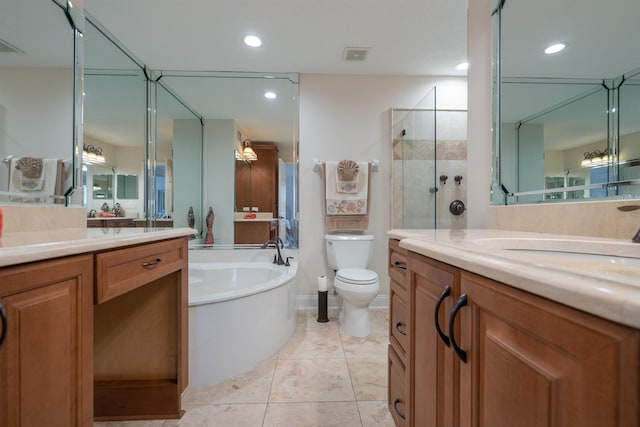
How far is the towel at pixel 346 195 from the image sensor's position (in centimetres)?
246

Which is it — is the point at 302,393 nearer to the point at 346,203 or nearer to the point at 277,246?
the point at 277,246

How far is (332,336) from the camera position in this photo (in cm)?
204

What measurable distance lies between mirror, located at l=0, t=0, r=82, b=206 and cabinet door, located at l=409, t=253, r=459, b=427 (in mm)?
1612

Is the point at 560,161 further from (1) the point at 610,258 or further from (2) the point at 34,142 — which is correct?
(2) the point at 34,142

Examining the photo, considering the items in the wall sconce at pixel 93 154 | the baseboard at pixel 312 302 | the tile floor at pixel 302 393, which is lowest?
the tile floor at pixel 302 393

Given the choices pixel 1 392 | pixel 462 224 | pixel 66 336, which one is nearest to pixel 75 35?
pixel 66 336

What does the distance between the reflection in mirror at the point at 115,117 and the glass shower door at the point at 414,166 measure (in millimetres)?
2462

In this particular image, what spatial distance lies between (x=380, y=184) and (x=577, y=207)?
68.4 inches

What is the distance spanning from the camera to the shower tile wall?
8.00 feet

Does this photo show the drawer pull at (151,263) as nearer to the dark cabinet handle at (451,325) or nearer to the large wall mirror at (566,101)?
the dark cabinet handle at (451,325)

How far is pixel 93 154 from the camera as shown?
201 centimetres

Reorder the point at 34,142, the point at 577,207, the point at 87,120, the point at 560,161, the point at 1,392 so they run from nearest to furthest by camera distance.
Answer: the point at 1,392 → the point at 577,207 → the point at 560,161 → the point at 34,142 → the point at 87,120

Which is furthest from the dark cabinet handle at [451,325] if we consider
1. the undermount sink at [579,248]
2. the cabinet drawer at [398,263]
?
the cabinet drawer at [398,263]

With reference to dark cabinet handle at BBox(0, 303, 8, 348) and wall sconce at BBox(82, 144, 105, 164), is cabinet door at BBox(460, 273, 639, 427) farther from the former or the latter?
wall sconce at BBox(82, 144, 105, 164)
